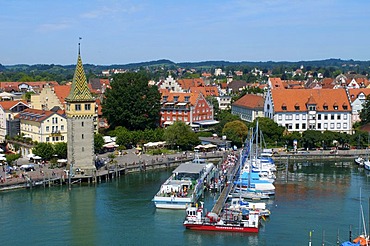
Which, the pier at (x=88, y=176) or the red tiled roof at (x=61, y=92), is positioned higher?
the red tiled roof at (x=61, y=92)

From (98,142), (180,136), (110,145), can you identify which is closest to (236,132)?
(180,136)

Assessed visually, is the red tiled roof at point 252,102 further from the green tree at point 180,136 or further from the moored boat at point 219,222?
the moored boat at point 219,222

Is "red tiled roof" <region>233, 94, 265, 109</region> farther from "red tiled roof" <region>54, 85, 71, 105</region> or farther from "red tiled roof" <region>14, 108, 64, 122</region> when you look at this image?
"red tiled roof" <region>14, 108, 64, 122</region>

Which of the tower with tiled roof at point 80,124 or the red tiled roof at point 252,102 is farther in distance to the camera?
the red tiled roof at point 252,102

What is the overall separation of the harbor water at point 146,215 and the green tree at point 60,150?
5861 mm

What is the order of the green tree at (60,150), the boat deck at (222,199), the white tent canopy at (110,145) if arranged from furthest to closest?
the white tent canopy at (110,145) → the green tree at (60,150) → the boat deck at (222,199)

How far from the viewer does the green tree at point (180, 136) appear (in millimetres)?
57812

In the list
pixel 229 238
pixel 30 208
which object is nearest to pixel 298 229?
pixel 229 238

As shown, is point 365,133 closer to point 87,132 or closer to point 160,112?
point 160,112

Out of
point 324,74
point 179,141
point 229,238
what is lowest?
point 229,238

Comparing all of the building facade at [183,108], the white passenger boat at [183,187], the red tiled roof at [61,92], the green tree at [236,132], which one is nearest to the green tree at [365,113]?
the green tree at [236,132]

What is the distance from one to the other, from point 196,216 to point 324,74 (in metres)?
142

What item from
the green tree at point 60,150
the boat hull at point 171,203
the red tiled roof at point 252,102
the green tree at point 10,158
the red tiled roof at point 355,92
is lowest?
the boat hull at point 171,203

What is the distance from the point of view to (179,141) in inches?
2279
